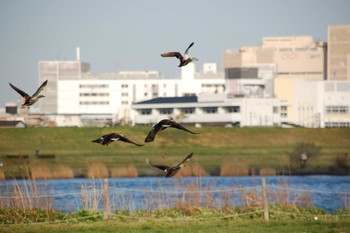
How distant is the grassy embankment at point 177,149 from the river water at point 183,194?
5.14 metres

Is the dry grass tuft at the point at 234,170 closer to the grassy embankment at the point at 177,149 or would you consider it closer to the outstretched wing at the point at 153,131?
the grassy embankment at the point at 177,149

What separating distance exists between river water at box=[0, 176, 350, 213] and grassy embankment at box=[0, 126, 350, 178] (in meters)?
5.14

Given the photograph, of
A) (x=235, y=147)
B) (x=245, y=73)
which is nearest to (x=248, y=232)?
(x=235, y=147)

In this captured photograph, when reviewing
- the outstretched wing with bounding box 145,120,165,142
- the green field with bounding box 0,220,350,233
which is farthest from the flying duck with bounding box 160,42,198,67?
the green field with bounding box 0,220,350,233

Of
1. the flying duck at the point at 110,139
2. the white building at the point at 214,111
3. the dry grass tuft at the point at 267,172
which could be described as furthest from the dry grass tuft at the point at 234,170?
the white building at the point at 214,111

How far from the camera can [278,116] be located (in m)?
163

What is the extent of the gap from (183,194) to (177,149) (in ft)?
230

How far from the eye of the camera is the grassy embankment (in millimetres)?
80000

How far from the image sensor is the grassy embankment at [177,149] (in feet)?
262

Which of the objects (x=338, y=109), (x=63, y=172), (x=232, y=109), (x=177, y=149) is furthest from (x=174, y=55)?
(x=338, y=109)

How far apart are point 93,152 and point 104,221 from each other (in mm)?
68063

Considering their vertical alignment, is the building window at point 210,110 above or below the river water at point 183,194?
above

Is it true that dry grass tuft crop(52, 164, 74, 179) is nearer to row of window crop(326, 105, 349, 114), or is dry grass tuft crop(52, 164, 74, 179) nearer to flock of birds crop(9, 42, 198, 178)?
flock of birds crop(9, 42, 198, 178)

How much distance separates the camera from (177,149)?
105188 mm
